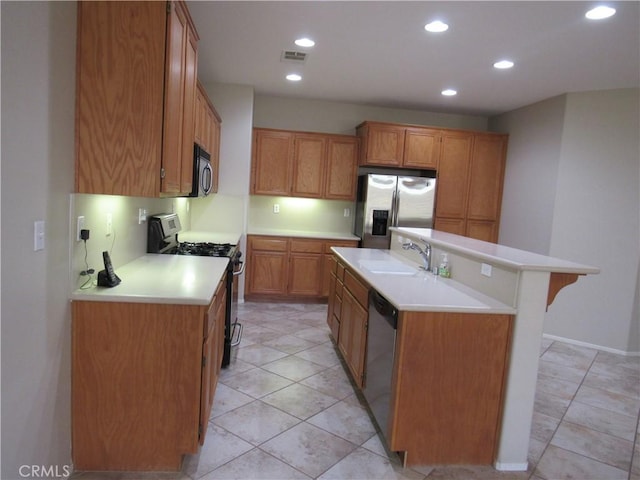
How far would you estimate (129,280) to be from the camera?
234 centimetres

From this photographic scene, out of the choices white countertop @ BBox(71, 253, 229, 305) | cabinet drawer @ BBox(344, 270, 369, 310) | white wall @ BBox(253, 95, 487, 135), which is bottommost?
cabinet drawer @ BBox(344, 270, 369, 310)

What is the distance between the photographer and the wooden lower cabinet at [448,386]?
2182mm

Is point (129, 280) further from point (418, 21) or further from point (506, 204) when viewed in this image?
point (506, 204)

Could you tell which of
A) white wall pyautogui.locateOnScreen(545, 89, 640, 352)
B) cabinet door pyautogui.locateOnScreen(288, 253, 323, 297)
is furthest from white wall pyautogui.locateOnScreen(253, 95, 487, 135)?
white wall pyautogui.locateOnScreen(545, 89, 640, 352)

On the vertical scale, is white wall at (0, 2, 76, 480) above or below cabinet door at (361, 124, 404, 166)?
below

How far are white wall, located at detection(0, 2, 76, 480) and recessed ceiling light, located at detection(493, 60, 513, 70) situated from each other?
11.0 ft

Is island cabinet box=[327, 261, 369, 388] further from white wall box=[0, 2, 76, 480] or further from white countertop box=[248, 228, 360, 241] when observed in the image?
white wall box=[0, 2, 76, 480]

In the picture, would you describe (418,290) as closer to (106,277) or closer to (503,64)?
(106,277)

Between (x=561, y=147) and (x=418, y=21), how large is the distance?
255 centimetres

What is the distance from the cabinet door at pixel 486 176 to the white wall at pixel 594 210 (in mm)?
809

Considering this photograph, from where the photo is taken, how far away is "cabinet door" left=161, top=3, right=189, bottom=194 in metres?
2.04

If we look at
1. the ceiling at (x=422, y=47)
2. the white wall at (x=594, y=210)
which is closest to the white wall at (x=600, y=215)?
the white wall at (x=594, y=210)

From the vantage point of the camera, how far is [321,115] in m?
5.75
